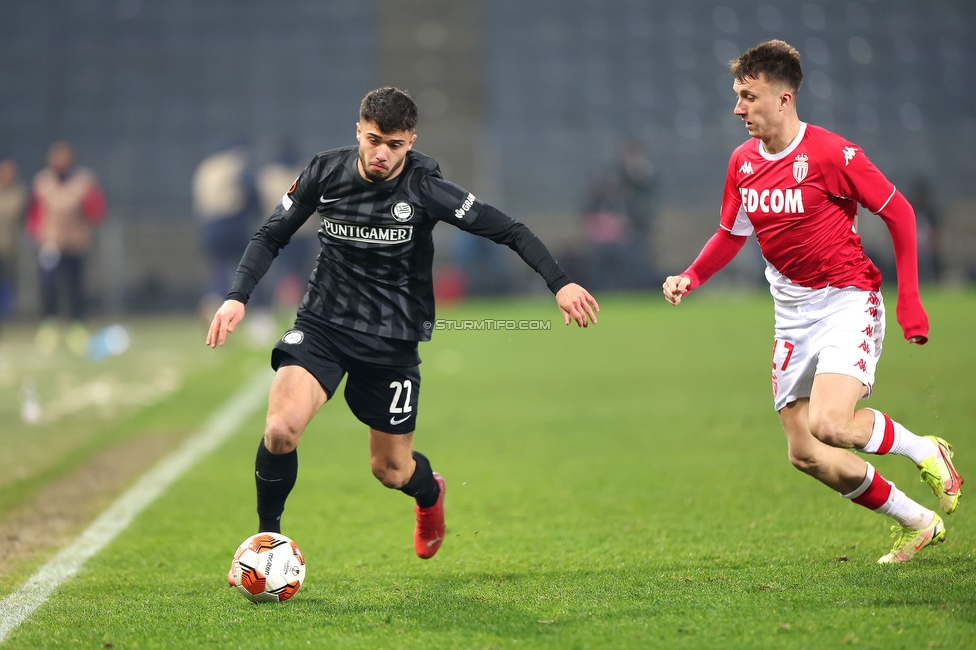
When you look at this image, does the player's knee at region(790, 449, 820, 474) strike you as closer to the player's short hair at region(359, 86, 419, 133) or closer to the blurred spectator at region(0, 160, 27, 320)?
the player's short hair at region(359, 86, 419, 133)

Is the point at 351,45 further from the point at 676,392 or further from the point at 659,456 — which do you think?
the point at 659,456

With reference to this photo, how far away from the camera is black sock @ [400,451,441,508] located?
4961 mm

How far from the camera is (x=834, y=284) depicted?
4582 millimetres

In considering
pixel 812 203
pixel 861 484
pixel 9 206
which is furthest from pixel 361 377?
pixel 9 206

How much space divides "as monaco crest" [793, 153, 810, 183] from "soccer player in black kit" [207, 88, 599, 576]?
100cm

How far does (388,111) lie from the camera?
14.4 feet

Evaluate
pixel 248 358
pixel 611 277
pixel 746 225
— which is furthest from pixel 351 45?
Answer: pixel 746 225

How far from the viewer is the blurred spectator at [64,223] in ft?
50.4

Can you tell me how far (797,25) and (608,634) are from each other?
99.0 ft

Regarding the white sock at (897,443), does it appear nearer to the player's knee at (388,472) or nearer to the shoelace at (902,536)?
the shoelace at (902,536)

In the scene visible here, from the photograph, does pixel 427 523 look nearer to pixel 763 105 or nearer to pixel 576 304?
pixel 576 304

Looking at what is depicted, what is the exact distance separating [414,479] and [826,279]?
78.3 inches

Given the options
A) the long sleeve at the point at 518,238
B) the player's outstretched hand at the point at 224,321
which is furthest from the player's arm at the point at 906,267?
the player's outstretched hand at the point at 224,321

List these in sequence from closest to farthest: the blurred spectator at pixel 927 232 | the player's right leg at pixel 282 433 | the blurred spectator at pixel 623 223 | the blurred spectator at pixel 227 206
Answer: the player's right leg at pixel 282 433 → the blurred spectator at pixel 227 206 → the blurred spectator at pixel 623 223 → the blurred spectator at pixel 927 232
